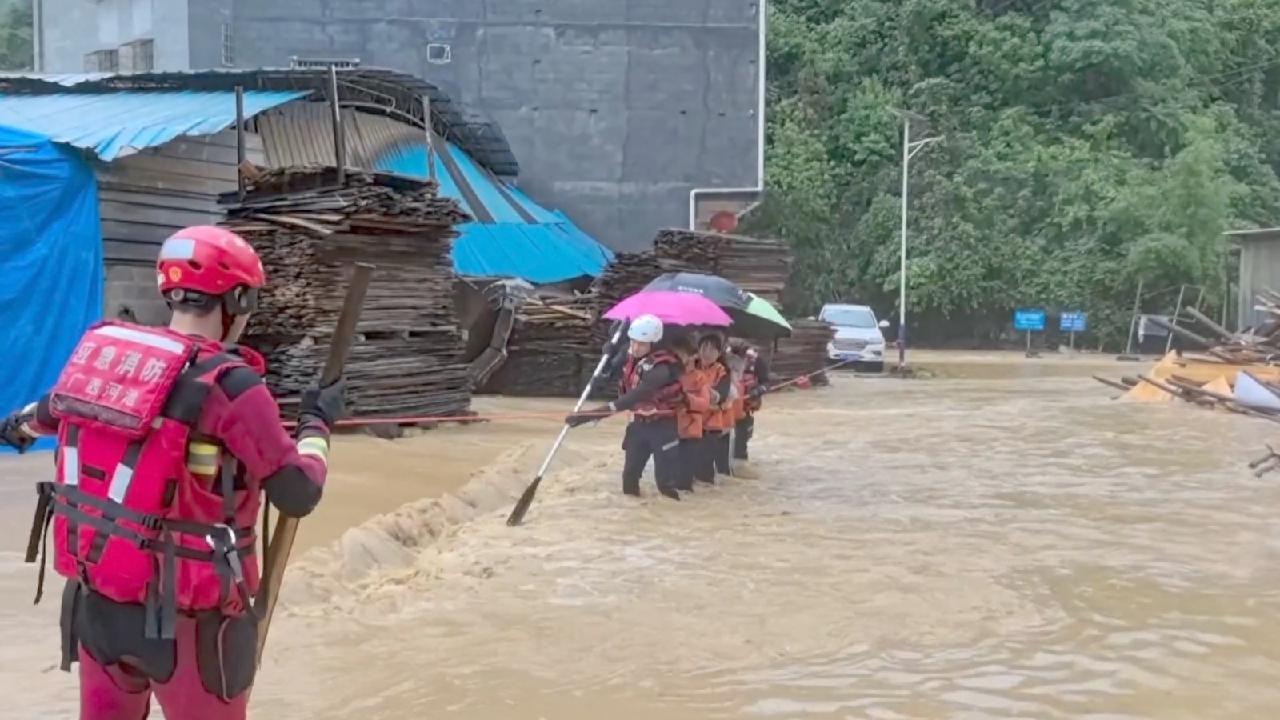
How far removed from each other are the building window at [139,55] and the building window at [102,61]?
0.38 metres

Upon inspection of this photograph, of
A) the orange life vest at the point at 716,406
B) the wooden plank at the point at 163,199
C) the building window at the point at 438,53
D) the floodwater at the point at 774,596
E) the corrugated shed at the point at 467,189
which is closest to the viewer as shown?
the floodwater at the point at 774,596

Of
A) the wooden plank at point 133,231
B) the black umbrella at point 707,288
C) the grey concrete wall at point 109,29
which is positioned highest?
the grey concrete wall at point 109,29

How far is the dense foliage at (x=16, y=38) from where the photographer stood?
4412 centimetres

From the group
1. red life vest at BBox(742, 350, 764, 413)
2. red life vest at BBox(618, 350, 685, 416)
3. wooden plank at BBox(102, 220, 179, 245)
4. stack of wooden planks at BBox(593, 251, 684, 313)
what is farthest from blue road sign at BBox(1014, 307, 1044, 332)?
red life vest at BBox(618, 350, 685, 416)

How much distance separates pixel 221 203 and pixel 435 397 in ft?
10.3

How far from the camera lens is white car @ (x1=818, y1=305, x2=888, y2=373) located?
28.6 m

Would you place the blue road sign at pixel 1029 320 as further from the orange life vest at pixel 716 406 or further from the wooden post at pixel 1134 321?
the orange life vest at pixel 716 406

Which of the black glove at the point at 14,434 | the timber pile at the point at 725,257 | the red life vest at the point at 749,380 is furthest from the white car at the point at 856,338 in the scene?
the black glove at the point at 14,434

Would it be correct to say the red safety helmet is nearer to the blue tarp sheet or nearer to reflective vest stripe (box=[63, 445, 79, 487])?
reflective vest stripe (box=[63, 445, 79, 487])

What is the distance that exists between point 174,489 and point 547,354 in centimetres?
1691

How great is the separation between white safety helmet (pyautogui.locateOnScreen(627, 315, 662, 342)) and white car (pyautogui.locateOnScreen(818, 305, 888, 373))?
669 inches

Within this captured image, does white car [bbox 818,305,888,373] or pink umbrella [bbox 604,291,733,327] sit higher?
pink umbrella [bbox 604,291,733,327]

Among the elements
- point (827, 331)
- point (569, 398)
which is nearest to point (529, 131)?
point (827, 331)

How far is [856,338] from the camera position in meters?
28.9
